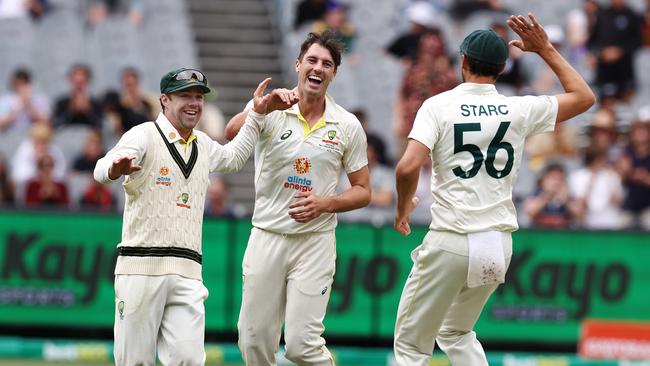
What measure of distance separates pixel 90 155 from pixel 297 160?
7.00 meters

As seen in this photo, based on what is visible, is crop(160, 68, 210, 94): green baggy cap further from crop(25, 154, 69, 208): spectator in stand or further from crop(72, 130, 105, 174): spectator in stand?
crop(72, 130, 105, 174): spectator in stand

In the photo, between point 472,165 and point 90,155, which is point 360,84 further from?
point 472,165

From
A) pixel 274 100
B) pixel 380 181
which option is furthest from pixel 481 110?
pixel 380 181

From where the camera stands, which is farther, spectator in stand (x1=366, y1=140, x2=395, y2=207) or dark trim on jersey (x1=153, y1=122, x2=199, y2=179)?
spectator in stand (x1=366, y1=140, x2=395, y2=207)

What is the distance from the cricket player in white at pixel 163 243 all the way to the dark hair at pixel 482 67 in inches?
69.4

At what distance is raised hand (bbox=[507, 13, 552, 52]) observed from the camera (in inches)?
350

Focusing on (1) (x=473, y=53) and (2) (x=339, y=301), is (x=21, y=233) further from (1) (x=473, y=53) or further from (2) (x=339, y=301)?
(1) (x=473, y=53)

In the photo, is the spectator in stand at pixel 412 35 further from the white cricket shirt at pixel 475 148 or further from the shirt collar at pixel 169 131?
the shirt collar at pixel 169 131

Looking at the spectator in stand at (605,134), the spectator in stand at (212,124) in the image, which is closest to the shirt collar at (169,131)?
the spectator in stand at (212,124)

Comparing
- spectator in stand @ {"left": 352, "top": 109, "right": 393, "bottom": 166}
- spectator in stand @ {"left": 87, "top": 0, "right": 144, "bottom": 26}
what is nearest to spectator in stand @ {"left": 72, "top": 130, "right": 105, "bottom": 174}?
spectator in stand @ {"left": 87, "top": 0, "right": 144, "bottom": 26}

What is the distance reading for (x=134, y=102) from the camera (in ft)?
55.6

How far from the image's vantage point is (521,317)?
1470 cm

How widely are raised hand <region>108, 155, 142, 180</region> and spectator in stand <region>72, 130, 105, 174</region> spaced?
770 cm

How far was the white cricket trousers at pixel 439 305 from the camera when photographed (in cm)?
889
